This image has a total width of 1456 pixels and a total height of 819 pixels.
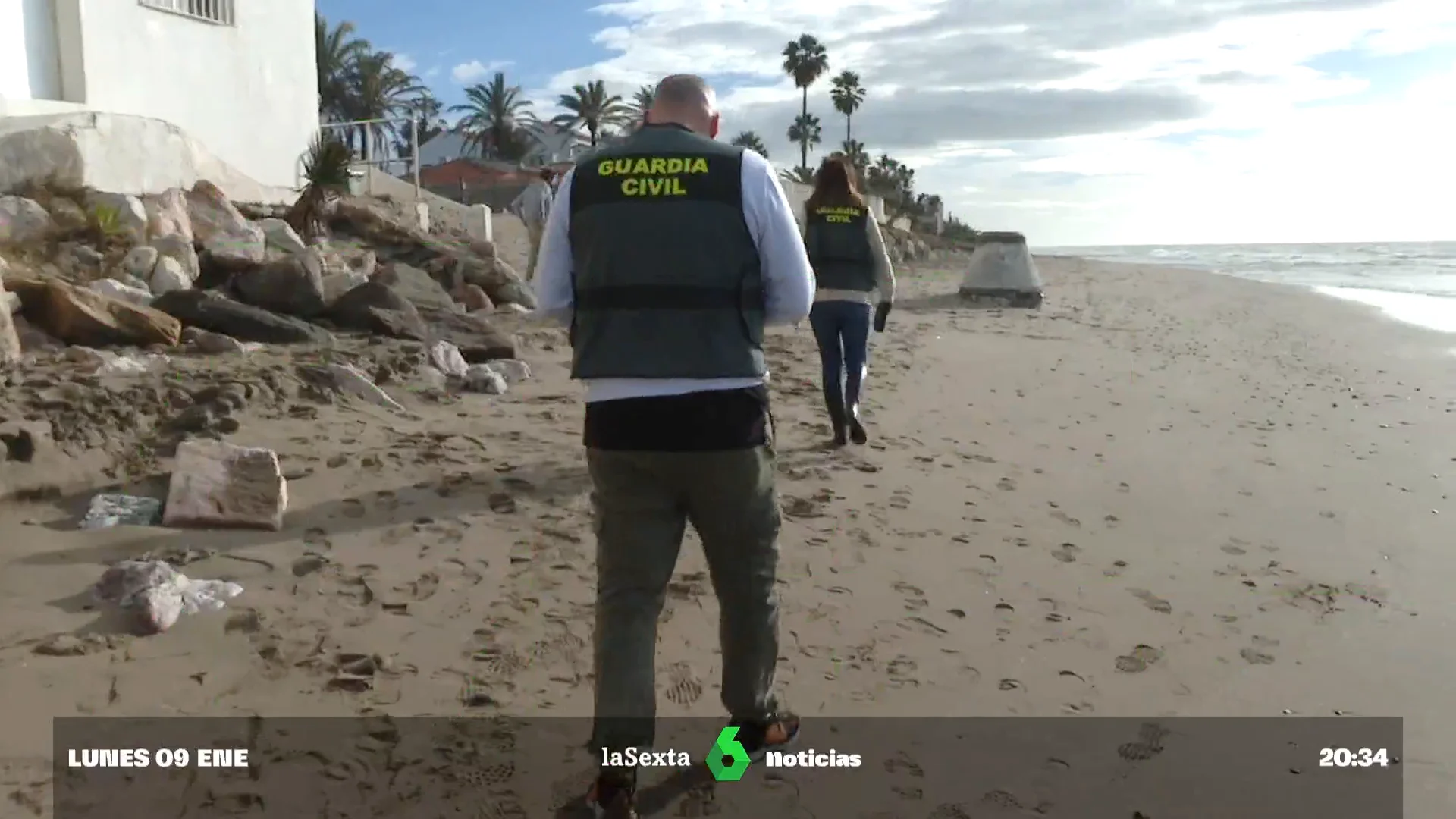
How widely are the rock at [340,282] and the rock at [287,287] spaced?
0.29 metres

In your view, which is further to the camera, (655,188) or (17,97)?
(17,97)

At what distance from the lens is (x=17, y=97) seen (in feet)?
31.8

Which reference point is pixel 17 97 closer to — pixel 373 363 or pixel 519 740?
pixel 373 363

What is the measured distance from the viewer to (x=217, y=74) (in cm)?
1255

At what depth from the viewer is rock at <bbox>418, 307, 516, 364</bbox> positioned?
7.84 m

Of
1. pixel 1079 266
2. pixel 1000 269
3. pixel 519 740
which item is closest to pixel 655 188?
pixel 519 740

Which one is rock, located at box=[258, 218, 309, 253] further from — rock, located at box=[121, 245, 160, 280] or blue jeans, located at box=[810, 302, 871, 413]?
blue jeans, located at box=[810, 302, 871, 413]

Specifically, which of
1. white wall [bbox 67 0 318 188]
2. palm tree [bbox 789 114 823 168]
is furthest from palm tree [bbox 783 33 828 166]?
white wall [bbox 67 0 318 188]

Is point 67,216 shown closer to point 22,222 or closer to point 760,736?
point 22,222

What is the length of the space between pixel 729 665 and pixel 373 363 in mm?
4840

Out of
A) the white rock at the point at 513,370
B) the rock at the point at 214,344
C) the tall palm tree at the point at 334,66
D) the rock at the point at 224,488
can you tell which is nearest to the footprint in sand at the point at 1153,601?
the rock at the point at 224,488

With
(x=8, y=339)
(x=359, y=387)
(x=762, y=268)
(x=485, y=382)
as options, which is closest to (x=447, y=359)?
(x=485, y=382)

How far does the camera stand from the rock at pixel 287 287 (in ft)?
27.3

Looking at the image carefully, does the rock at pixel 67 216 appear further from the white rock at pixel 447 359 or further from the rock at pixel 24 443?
the rock at pixel 24 443
